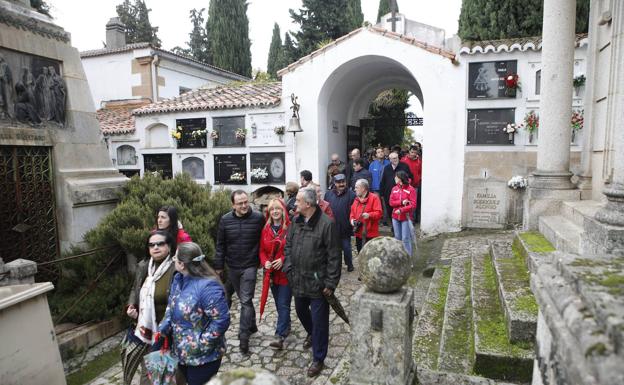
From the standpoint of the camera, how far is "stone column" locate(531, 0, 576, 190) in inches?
221

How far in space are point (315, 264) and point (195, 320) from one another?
135cm

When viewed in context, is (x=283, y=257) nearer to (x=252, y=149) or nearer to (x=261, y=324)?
(x=261, y=324)

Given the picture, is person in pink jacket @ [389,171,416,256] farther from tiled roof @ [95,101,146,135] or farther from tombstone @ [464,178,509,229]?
tiled roof @ [95,101,146,135]

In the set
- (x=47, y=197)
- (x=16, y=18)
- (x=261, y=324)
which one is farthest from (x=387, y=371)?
(x=16, y=18)

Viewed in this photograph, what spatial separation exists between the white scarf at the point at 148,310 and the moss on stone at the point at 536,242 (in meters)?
4.20

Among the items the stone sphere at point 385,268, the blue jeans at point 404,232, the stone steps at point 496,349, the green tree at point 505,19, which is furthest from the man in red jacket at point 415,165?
the stone sphere at point 385,268

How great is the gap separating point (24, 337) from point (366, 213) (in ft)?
14.9

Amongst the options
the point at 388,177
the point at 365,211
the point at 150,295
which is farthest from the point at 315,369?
the point at 388,177

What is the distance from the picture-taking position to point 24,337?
352 centimetres

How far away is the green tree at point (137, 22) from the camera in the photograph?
31453mm

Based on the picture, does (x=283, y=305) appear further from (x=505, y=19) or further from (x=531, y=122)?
(x=505, y=19)

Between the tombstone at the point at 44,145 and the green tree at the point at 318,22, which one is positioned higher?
the green tree at the point at 318,22

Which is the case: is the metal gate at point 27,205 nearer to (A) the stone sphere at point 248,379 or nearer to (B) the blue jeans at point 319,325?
(B) the blue jeans at point 319,325

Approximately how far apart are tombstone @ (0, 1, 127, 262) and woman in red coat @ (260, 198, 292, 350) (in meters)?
3.42
